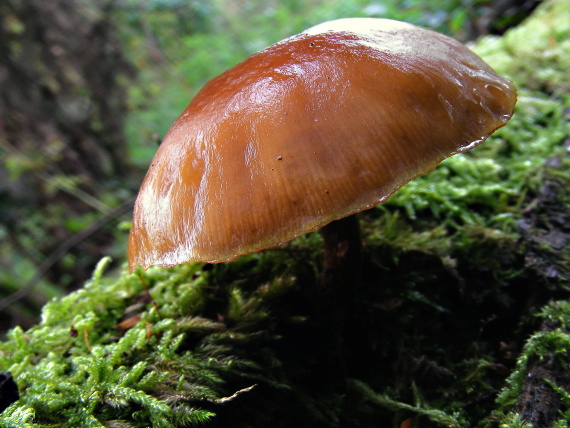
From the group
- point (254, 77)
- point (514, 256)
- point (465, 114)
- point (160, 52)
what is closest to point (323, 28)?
point (254, 77)

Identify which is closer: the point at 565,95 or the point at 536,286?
the point at 536,286

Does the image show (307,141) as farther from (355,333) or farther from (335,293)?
(355,333)

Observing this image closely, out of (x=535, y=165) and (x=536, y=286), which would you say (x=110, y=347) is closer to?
(x=536, y=286)

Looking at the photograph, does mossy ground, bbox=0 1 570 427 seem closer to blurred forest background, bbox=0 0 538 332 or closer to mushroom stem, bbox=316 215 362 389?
mushroom stem, bbox=316 215 362 389

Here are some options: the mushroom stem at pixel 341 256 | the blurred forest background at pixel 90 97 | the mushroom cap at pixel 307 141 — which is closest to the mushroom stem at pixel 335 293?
the mushroom stem at pixel 341 256

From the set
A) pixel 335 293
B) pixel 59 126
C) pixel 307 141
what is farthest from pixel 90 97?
pixel 307 141

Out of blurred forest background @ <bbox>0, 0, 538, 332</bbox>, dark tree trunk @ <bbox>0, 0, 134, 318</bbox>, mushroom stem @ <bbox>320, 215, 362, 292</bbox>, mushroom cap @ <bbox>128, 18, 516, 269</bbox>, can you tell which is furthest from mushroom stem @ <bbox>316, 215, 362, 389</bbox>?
dark tree trunk @ <bbox>0, 0, 134, 318</bbox>

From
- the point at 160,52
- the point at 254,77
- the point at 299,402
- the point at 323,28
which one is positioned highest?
the point at 160,52

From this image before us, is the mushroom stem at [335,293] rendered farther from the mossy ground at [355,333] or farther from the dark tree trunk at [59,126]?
the dark tree trunk at [59,126]
